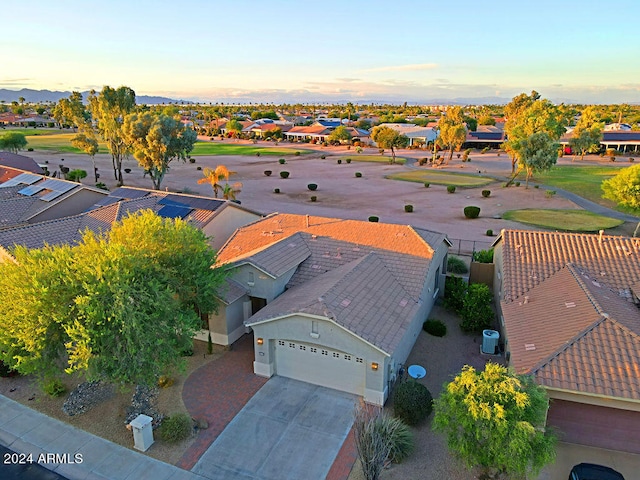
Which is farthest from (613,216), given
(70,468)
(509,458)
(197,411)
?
(70,468)

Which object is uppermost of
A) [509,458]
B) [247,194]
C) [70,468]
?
[509,458]

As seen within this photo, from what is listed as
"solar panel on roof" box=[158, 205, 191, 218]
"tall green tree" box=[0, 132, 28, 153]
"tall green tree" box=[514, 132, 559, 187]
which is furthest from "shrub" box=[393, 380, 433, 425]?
"tall green tree" box=[0, 132, 28, 153]

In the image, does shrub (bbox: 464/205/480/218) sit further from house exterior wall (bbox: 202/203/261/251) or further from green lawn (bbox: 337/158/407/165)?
green lawn (bbox: 337/158/407/165)

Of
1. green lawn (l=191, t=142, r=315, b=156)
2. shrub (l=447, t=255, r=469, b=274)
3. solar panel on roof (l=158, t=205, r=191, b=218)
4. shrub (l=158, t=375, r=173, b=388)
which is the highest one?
solar panel on roof (l=158, t=205, r=191, b=218)

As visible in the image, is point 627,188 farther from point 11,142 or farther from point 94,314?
point 11,142

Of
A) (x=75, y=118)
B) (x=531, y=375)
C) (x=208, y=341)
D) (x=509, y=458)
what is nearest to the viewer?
(x=509, y=458)

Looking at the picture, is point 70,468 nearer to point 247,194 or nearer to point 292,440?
point 292,440

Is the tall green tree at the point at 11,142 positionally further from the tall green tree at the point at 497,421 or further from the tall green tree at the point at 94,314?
the tall green tree at the point at 497,421
